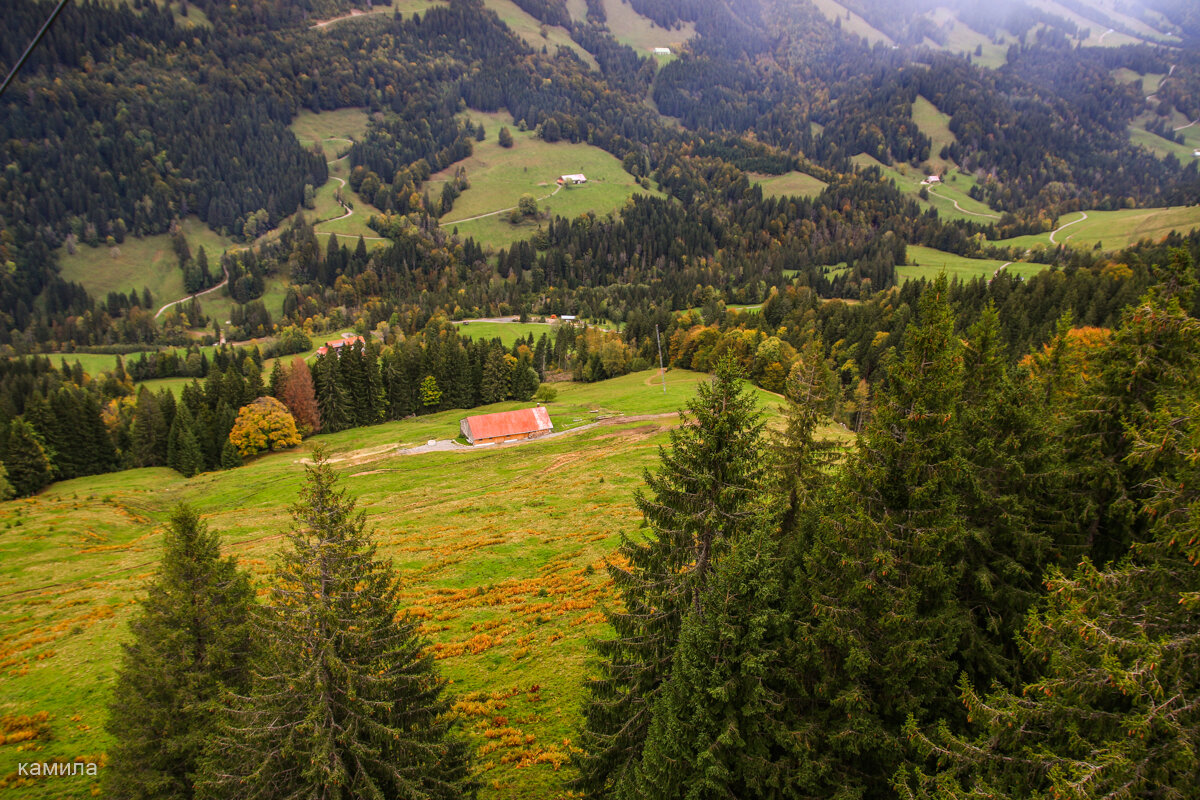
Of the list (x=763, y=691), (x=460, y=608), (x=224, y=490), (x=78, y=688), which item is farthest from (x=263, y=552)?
(x=763, y=691)

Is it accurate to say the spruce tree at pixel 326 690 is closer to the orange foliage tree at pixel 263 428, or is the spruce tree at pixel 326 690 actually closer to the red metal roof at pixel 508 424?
the red metal roof at pixel 508 424

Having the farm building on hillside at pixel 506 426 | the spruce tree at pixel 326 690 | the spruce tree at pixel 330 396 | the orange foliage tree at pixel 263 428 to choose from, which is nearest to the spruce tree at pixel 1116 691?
the spruce tree at pixel 326 690

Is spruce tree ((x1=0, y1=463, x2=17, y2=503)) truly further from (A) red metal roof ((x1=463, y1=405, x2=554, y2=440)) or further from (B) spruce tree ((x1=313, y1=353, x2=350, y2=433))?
(A) red metal roof ((x1=463, y1=405, x2=554, y2=440))

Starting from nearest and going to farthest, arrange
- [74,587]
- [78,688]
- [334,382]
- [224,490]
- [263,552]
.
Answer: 1. [78,688]
2. [74,587]
3. [263,552]
4. [224,490]
5. [334,382]

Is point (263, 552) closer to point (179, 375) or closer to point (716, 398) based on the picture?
point (716, 398)

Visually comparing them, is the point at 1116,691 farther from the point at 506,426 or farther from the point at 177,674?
the point at 506,426

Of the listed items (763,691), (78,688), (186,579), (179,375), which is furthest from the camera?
(179,375)

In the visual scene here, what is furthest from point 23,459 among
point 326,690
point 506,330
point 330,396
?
point 506,330
